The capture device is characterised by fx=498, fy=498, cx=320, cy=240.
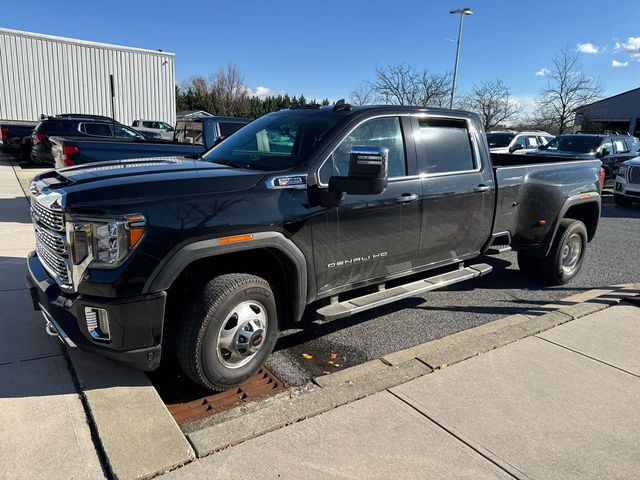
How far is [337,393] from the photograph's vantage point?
339 cm

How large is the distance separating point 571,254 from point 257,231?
460 centimetres

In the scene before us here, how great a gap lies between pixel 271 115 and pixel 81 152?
4.56m

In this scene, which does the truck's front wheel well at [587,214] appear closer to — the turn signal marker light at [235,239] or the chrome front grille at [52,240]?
the turn signal marker light at [235,239]

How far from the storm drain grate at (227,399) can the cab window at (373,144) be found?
150 centimetres

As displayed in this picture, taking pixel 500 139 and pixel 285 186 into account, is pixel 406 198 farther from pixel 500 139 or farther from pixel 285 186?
pixel 500 139

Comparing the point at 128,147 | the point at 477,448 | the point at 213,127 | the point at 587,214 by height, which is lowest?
the point at 477,448

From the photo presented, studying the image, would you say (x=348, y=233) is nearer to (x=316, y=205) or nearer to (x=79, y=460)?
(x=316, y=205)

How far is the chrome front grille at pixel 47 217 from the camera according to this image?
2.95 metres

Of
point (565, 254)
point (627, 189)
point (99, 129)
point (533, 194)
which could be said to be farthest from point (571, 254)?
point (99, 129)

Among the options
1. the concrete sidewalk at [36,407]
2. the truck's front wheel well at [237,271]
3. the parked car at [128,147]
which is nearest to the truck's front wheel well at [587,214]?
the truck's front wheel well at [237,271]

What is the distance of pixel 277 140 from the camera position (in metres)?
4.12

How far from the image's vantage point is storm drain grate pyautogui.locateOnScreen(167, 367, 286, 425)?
10.4ft

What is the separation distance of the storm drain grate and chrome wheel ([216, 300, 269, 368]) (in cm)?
22

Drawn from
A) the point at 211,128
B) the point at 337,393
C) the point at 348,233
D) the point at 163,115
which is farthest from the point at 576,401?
the point at 163,115
